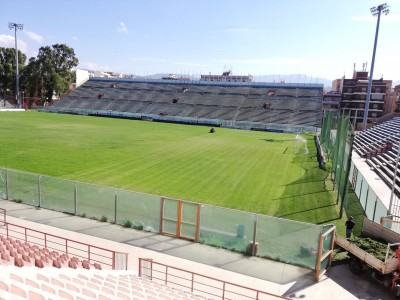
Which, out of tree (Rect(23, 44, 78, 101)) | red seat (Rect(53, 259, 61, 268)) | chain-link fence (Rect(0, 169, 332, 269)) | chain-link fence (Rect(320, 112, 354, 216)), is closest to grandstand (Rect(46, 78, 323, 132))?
tree (Rect(23, 44, 78, 101))

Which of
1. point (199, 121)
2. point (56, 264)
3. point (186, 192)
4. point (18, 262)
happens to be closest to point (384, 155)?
point (186, 192)

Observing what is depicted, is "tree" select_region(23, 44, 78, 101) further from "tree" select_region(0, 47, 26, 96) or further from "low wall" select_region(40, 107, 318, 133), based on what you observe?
"low wall" select_region(40, 107, 318, 133)

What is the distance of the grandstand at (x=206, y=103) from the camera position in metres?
63.8

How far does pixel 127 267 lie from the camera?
1120 cm

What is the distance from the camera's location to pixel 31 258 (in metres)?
8.55

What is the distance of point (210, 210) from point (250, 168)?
13793mm

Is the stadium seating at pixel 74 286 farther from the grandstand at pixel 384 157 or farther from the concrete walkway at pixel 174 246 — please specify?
the grandstand at pixel 384 157

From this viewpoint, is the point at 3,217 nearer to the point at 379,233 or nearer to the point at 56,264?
the point at 56,264

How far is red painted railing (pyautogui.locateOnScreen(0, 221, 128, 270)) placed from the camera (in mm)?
11109

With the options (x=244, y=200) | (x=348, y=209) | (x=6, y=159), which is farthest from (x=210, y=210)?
(x=6, y=159)

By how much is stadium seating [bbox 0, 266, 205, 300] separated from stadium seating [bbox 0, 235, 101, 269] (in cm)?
88

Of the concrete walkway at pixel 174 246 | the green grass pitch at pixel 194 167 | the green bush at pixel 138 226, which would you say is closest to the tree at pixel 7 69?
the green grass pitch at pixel 194 167

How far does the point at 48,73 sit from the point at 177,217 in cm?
8100

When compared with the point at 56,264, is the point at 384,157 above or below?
above
